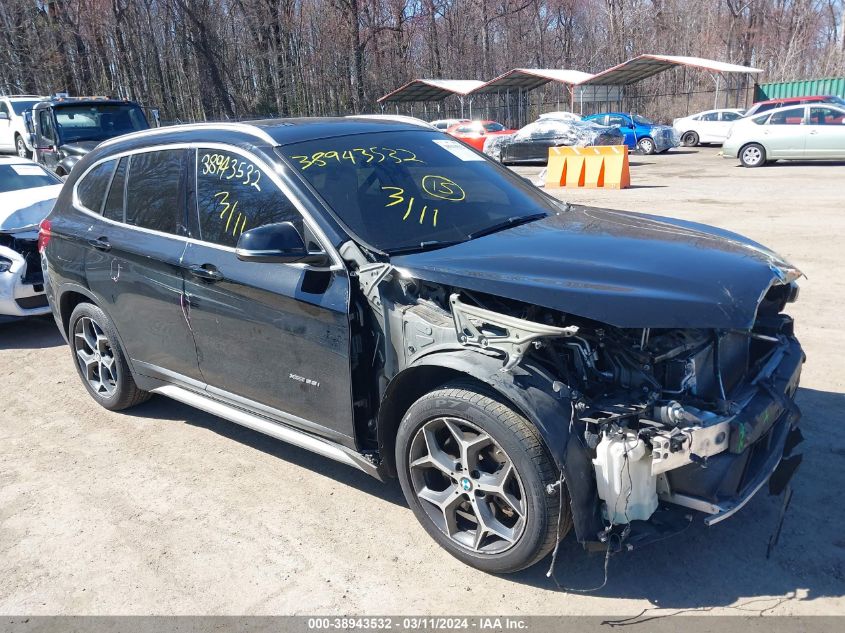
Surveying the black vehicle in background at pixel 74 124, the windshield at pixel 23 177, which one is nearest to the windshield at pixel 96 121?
the black vehicle in background at pixel 74 124

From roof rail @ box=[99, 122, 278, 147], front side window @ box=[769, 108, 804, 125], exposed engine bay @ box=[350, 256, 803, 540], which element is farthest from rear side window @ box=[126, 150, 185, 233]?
front side window @ box=[769, 108, 804, 125]

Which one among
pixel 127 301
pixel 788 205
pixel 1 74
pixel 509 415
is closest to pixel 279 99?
pixel 1 74

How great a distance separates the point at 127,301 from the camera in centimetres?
453

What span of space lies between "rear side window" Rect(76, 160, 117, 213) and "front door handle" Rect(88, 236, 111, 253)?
0.95ft

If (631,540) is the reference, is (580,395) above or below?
above

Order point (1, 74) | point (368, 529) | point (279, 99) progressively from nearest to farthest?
point (368, 529), point (1, 74), point (279, 99)

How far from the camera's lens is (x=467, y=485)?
3.13 metres

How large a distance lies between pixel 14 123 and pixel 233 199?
811 inches

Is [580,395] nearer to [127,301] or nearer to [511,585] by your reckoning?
[511,585]

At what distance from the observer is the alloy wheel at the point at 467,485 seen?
3.00m

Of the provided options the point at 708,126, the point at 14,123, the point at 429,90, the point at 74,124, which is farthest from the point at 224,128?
the point at 429,90

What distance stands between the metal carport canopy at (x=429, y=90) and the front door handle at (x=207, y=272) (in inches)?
1266

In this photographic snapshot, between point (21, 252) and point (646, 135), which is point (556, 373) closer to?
point (21, 252)

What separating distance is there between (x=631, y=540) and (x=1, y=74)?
3442cm
